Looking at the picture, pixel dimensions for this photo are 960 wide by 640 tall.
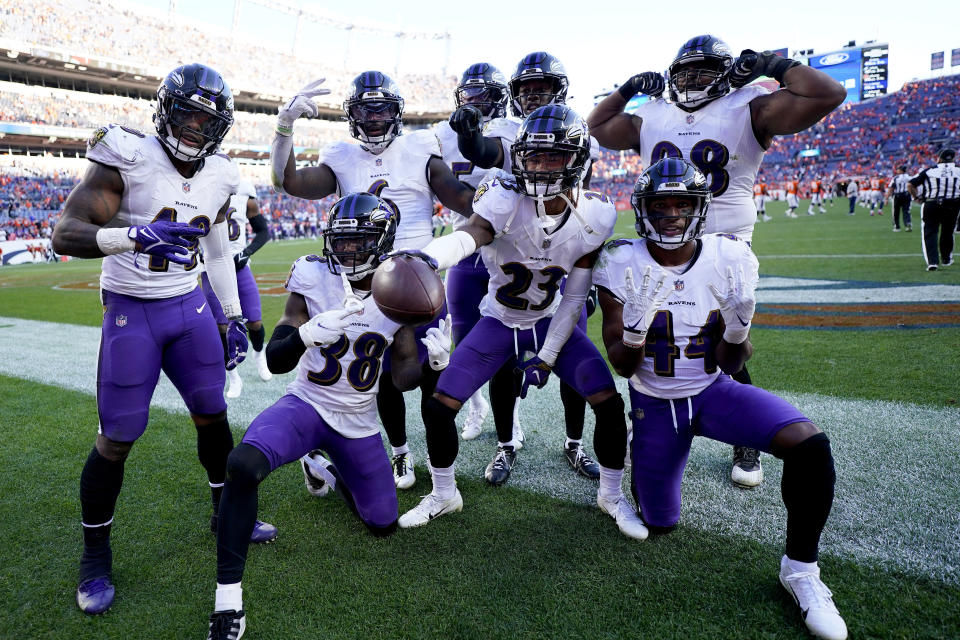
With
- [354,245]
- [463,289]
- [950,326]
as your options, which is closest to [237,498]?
[354,245]

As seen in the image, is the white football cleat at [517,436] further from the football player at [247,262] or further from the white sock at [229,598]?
the football player at [247,262]

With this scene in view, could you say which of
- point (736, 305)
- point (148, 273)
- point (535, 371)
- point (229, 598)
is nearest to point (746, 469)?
point (736, 305)

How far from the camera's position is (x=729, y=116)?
3.25 metres

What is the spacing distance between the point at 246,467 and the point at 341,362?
0.69 metres

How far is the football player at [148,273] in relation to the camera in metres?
2.51

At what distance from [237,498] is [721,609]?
1841 mm

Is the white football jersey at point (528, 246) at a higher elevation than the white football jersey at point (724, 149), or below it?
below

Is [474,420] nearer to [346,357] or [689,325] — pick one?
[346,357]

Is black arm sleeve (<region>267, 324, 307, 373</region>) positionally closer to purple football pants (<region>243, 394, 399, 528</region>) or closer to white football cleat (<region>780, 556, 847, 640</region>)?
purple football pants (<region>243, 394, 399, 528</region>)

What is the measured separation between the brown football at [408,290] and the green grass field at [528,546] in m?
1.10

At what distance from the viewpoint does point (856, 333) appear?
6000mm

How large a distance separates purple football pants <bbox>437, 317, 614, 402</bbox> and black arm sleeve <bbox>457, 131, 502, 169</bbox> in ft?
3.18

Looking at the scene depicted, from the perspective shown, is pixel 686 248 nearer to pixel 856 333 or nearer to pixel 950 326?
pixel 856 333

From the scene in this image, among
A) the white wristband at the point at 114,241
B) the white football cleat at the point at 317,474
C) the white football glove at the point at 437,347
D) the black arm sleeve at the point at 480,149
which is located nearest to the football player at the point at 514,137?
the black arm sleeve at the point at 480,149
